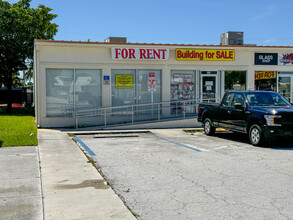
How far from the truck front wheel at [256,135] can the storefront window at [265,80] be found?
9.35 metres

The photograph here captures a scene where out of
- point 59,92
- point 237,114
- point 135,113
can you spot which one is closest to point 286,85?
point 135,113

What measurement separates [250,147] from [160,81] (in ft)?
26.9

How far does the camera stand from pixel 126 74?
17.9 meters


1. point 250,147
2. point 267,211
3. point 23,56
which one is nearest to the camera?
point 267,211

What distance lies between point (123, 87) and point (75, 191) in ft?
39.7

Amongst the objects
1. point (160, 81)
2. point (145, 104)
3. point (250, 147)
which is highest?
point (160, 81)

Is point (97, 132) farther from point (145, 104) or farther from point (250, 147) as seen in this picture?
point (250, 147)

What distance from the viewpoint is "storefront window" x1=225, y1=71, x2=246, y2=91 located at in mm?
19406

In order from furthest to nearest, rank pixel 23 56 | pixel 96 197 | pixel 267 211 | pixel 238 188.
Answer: pixel 23 56
pixel 238 188
pixel 96 197
pixel 267 211

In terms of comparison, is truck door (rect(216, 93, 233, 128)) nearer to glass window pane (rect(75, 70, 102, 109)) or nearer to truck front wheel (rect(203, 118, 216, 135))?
truck front wheel (rect(203, 118, 216, 135))

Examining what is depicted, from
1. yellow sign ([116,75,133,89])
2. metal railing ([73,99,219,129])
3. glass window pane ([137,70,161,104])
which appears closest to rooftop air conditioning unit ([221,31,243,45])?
metal railing ([73,99,219,129])

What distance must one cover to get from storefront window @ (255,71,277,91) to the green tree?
1848 centimetres

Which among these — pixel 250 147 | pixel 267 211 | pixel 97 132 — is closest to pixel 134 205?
pixel 267 211

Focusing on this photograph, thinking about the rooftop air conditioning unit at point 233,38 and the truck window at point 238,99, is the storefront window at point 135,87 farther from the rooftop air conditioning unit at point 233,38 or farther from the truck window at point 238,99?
the truck window at point 238,99
